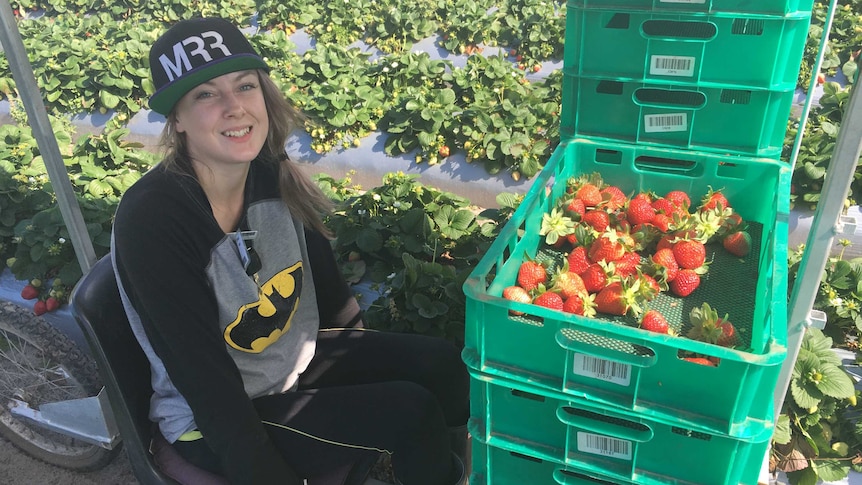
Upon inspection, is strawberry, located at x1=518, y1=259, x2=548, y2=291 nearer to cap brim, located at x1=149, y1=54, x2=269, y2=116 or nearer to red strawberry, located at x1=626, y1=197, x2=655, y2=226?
red strawberry, located at x1=626, y1=197, x2=655, y2=226

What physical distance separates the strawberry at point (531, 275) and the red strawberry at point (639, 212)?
0.43 metres

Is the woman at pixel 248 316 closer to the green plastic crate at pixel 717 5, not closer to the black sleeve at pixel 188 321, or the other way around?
the black sleeve at pixel 188 321

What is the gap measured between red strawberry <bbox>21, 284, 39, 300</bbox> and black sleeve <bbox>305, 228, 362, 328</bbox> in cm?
165

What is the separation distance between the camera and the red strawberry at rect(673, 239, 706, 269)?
1803 millimetres

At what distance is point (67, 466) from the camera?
8.06 feet

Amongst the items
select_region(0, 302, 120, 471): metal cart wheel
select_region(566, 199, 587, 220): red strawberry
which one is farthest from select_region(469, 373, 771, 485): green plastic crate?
select_region(0, 302, 120, 471): metal cart wheel

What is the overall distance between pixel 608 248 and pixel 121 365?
4.17ft

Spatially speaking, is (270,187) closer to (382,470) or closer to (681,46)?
(382,470)

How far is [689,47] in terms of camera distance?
192 cm

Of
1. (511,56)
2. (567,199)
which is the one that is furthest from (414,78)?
(567,199)

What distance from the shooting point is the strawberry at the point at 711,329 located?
147 centimetres

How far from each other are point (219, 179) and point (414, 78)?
3.57m

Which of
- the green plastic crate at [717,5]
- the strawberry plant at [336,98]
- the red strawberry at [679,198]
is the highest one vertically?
the green plastic crate at [717,5]

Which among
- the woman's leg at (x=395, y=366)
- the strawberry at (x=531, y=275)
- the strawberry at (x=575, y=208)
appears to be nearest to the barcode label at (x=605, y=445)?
the strawberry at (x=531, y=275)
